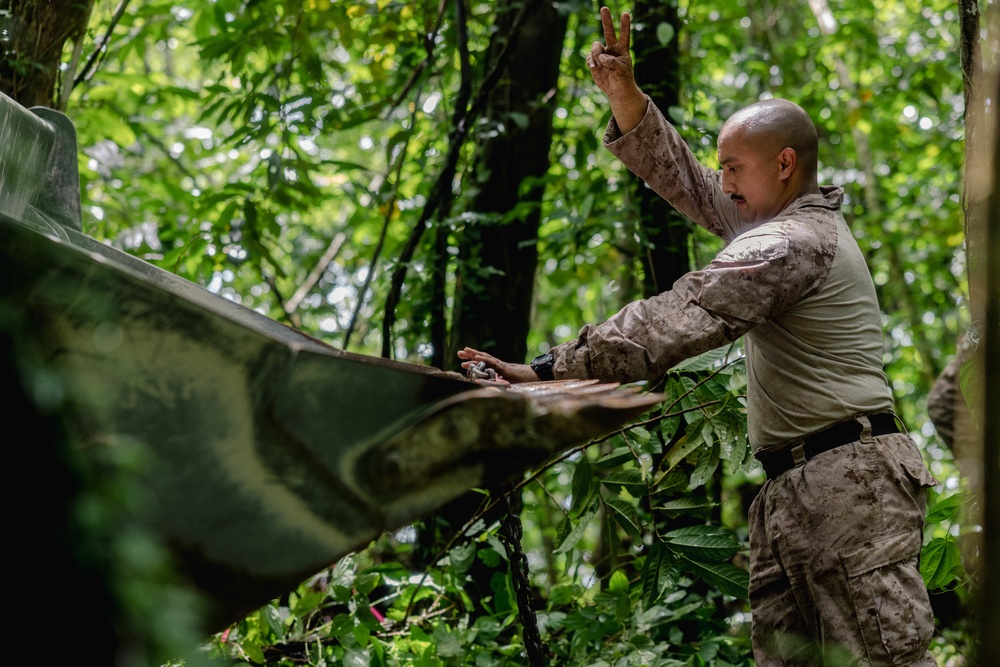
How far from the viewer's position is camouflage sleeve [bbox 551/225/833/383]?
6.90ft

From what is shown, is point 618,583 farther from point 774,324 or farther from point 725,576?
point 774,324

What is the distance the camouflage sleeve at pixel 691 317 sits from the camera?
2104 millimetres

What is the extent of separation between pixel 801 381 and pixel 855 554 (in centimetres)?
44

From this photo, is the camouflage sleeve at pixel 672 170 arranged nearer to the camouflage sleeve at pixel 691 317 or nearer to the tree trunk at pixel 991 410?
the camouflage sleeve at pixel 691 317

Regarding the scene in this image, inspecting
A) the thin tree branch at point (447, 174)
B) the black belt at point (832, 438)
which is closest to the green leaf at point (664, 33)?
the thin tree branch at point (447, 174)

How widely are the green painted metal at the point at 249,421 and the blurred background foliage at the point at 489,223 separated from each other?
67 cm

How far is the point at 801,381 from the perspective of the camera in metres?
2.39

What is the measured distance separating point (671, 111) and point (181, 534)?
2997mm

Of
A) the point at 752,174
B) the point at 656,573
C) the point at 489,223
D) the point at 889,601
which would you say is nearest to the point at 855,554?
the point at 889,601

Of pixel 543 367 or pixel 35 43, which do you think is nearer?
pixel 543 367

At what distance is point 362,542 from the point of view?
4.29ft

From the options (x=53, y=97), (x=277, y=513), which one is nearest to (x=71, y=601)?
(x=277, y=513)

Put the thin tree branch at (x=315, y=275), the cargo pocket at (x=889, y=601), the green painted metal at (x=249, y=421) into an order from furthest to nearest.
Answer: the thin tree branch at (x=315, y=275) < the cargo pocket at (x=889, y=601) < the green painted metal at (x=249, y=421)

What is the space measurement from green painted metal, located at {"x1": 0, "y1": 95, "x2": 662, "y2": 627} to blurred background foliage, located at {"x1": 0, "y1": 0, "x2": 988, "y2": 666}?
665 millimetres
